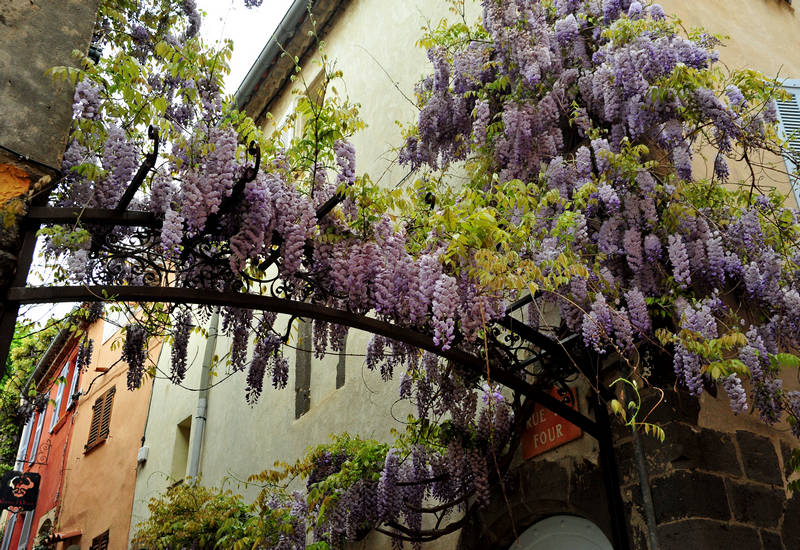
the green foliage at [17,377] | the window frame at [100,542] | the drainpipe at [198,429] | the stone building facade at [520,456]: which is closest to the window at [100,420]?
the green foliage at [17,377]

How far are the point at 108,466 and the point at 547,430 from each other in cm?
1023

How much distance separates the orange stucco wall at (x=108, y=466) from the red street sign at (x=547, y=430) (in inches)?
301

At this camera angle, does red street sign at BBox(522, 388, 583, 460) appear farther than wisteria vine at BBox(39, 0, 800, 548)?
Yes

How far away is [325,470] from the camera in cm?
552

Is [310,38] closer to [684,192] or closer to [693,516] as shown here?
[684,192]

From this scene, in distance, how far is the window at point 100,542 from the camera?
11.5m

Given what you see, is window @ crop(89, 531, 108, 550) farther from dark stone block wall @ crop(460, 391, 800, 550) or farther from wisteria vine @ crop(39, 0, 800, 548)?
dark stone block wall @ crop(460, 391, 800, 550)

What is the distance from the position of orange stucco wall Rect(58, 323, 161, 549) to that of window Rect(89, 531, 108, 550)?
8 cm

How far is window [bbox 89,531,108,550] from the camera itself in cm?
1154

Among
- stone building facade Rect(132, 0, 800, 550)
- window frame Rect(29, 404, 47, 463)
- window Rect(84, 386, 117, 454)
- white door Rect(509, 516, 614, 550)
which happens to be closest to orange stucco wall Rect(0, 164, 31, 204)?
stone building facade Rect(132, 0, 800, 550)

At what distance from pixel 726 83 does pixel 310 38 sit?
6438 mm

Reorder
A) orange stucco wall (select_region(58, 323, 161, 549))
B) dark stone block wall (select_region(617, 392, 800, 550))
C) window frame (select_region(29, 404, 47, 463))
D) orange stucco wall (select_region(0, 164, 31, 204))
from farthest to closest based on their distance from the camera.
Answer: window frame (select_region(29, 404, 47, 463)) → orange stucco wall (select_region(58, 323, 161, 549)) → dark stone block wall (select_region(617, 392, 800, 550)) → orange stucco wall (select_region(0, 164, 31, 204))

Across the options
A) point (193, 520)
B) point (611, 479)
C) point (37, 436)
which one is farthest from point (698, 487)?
point (37, 436)

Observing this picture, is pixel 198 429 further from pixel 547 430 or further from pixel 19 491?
pixel 547 430
